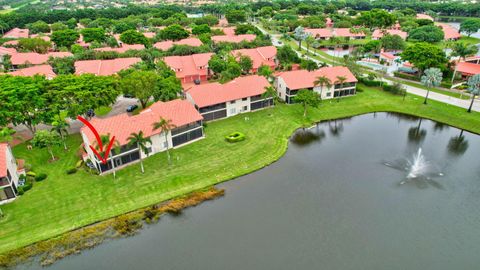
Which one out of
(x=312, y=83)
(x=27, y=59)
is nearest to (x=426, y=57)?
(x=312, y=83)

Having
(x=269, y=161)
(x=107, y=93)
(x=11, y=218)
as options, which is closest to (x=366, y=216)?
(x=269, y=161)

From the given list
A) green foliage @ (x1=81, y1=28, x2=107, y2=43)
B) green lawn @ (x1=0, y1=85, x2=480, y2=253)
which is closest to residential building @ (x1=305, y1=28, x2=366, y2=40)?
green lawn @ (x1=0, y1=85, x2=480, y2=253)

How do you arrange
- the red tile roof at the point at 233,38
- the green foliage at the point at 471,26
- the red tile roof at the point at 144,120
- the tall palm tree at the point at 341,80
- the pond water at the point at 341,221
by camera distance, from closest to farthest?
1. the pond water at the point at 341,221
2. the red tile roof at the point at 144,120
3. the tall palm tree at the point at 341,80
4. the red tile roof at the point at 233,38
5. the green foliage at the point at 471,26

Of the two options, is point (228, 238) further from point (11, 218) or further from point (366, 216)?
point (11, 218)

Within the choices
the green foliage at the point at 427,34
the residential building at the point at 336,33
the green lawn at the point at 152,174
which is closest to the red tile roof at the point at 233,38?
the residential building at the point at 336,33

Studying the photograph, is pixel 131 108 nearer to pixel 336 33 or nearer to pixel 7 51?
pixel 7 51

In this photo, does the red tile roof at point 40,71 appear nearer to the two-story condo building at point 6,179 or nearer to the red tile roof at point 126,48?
the red tile roof at point 126,48
